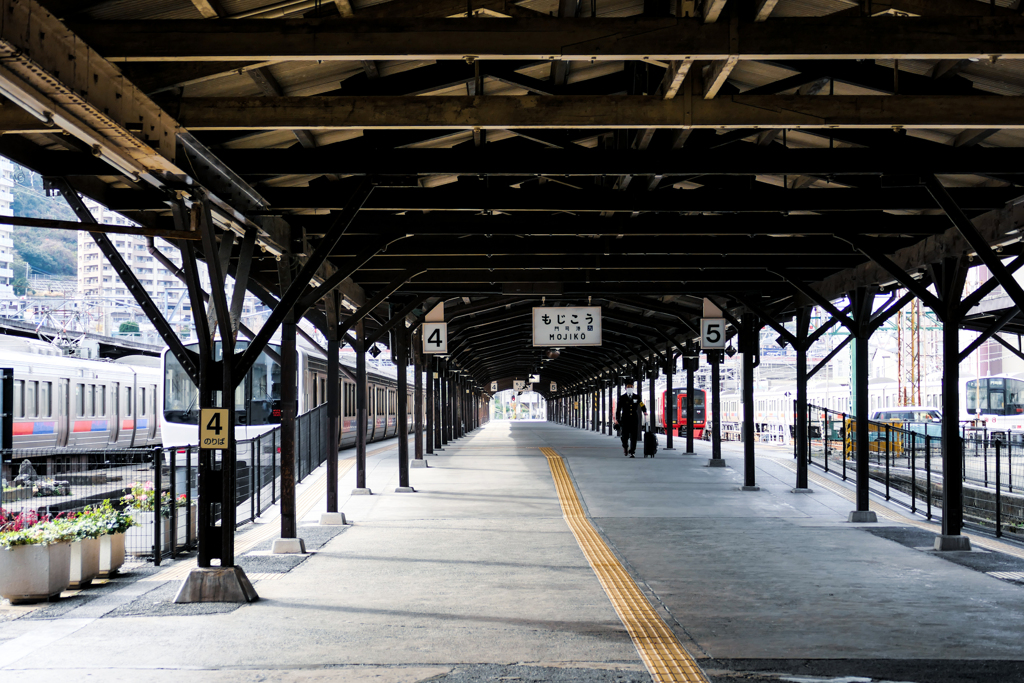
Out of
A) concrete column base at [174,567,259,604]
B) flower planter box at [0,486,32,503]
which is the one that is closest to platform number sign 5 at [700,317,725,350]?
flower planter box at [0,486,32,503]

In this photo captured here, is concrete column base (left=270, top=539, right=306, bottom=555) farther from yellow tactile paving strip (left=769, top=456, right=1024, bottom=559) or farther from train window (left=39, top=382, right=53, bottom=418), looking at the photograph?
train window (left=39, top=382, right=53, bottom=418)

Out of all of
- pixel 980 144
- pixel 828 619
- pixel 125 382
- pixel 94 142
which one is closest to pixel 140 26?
pixel 94 142

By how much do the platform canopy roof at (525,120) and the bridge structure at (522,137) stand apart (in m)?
0.02

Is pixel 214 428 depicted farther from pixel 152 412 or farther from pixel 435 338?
pixel 152 412

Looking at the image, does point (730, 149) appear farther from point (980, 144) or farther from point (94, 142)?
point (94, 142)

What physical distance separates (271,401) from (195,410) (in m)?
1.96

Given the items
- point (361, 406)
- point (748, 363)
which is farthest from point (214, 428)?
point (748, 363)

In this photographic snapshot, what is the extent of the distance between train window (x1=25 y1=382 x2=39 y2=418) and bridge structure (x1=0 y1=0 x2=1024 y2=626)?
9465mm

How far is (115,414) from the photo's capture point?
1053 inches

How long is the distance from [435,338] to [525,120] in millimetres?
13454

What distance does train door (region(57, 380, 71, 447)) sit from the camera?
22906mm

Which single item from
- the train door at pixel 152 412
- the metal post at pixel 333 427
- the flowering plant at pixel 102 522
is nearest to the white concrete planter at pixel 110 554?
the flowering plant at pixel 102 522

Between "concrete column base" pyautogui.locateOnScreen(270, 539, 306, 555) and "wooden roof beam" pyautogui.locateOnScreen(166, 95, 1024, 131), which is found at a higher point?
"wooden roof beam" pyautogui.locateOnScreen(166, 95, 1024, 131)

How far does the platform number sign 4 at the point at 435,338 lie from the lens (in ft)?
65.9
